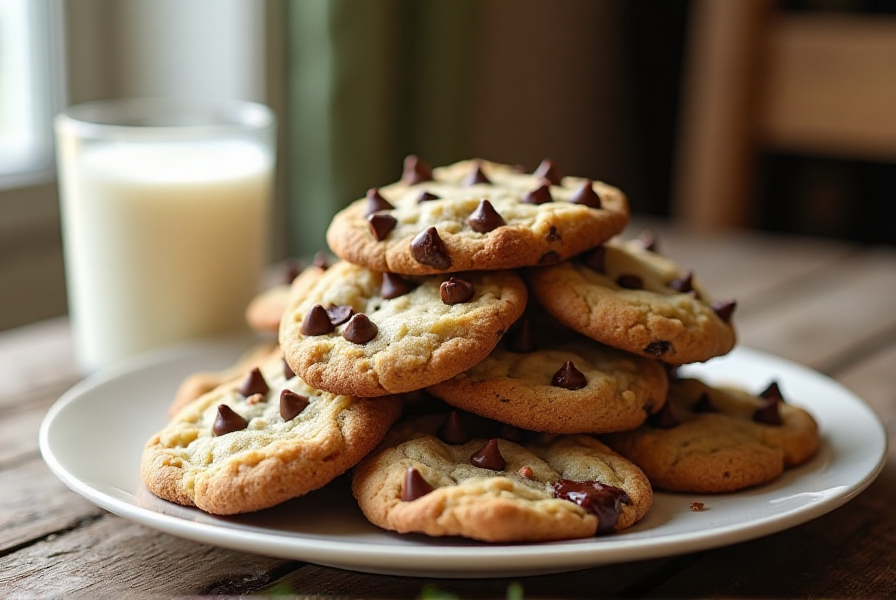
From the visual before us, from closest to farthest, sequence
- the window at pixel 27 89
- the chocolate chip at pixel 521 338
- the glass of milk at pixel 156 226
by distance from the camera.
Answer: the chocolate chip at pixel 521 338, the glass of milk at pixel 156 226, the window at pixel 27 89

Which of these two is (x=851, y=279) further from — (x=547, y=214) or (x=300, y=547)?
(x=300, y=547)

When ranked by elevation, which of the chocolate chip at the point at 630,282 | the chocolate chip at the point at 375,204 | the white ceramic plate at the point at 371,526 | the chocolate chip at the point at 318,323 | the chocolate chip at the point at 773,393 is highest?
the chocolate chip at the point at 375,204

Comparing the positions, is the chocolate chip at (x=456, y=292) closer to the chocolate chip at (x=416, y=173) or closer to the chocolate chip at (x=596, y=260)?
the chocolate chip at (x=596, y=260)

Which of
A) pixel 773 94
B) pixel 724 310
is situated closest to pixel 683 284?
pixel 724 310

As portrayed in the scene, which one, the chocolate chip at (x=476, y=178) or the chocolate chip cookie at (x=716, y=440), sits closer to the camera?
the chocolate chip cookie at (x=716, y=440)

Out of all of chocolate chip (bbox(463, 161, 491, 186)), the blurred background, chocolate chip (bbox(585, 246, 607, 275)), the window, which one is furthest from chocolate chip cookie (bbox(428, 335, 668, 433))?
the window

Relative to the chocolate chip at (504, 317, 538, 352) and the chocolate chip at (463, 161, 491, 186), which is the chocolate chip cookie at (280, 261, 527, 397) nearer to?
the chocolate chip at (504, 317, 538, 352)

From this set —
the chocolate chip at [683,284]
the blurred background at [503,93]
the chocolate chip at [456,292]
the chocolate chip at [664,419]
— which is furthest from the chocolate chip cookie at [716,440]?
the blurred background at [503,93]
